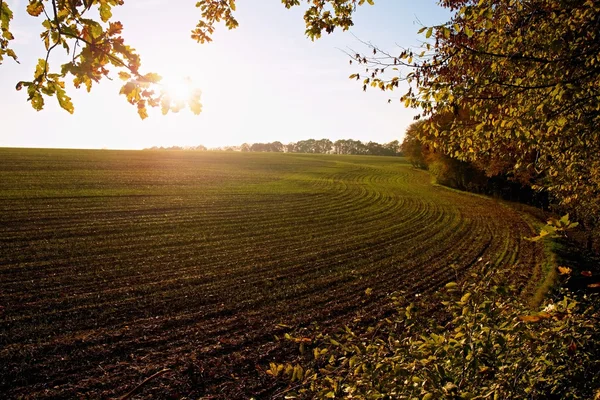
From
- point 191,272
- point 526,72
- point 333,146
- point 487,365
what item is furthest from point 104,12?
point 333,146

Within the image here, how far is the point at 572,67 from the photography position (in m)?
4.76

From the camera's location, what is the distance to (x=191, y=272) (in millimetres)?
14586

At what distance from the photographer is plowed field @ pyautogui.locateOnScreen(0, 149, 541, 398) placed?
845 centimetres

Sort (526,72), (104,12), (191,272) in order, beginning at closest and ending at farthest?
(104,12) → (526,72) → (191,272)

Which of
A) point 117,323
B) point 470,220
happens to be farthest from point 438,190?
point 117,323

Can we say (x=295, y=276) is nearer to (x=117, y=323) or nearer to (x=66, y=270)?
(x=117, y=323)

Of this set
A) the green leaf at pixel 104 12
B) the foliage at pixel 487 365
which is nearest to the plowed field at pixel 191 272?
the foliage at pixel 487 365

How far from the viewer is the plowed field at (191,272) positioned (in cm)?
845

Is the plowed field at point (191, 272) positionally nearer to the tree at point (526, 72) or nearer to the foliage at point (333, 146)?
the tree at point (526, 72)

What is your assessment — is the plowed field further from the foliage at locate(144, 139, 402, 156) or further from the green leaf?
the foliage at locate(144, 139, 402, 156)

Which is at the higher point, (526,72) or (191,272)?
(526,72)

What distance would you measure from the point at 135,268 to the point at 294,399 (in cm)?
1363

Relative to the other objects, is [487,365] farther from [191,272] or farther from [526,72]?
[191,272]

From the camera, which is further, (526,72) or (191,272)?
(191,272)
